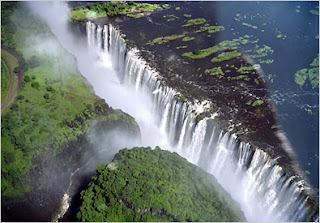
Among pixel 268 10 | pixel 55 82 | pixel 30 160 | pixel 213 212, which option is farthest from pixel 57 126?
pixel 268 10

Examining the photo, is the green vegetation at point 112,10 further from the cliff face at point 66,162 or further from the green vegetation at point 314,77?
the green vegetation at point 314,77

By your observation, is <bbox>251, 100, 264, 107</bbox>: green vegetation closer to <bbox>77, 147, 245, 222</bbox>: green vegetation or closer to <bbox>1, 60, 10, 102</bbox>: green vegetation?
<bbox>77, 147, 245, 222</bbox>: green vegetation

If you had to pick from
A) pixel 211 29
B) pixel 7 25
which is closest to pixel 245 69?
pixel 211 29

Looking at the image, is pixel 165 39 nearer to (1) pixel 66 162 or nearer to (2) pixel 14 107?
(2) pixel 14 107

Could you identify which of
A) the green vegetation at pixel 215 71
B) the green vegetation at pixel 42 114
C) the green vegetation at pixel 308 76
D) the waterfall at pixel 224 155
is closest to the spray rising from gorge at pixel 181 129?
the waterfall at pixel 224 155

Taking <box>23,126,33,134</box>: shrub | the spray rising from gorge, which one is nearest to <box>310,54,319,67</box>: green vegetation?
the spray rising from gorge
